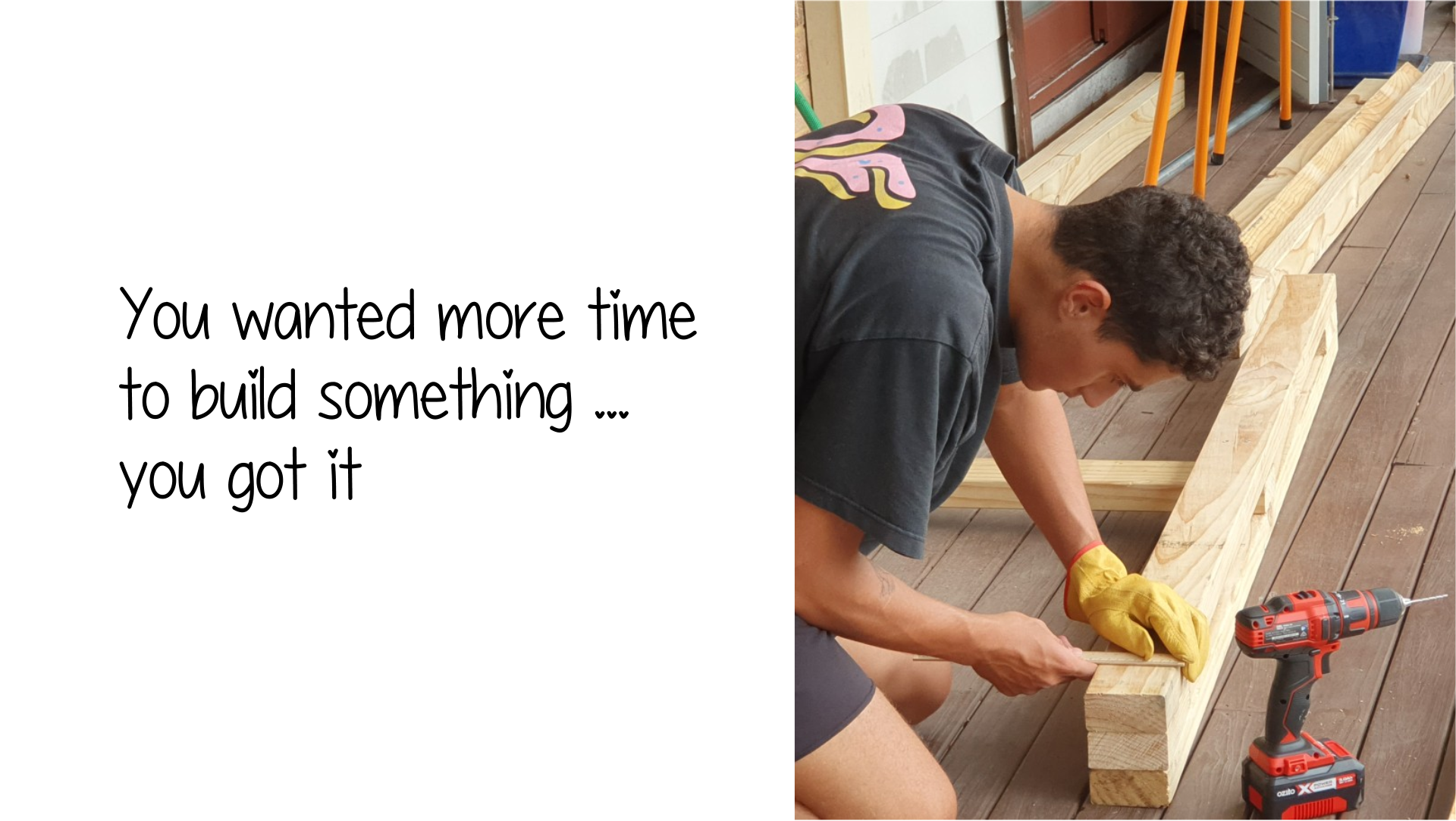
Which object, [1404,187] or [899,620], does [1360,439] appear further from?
[1404,187]

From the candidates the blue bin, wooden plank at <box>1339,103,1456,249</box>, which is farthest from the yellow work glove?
the blue bin

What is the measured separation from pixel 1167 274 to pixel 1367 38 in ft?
14.7

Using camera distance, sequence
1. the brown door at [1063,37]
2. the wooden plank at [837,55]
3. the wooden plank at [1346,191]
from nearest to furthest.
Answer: the wooden plank at [1346,191] < the wooden plank at [837,55] < the brown door at [1063,37]

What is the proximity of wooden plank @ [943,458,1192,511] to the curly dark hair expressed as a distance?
1078 millimetres

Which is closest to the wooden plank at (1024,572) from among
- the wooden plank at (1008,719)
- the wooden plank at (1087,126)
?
the wooden plank at (1008,719)

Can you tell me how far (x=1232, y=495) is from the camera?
2.22 m

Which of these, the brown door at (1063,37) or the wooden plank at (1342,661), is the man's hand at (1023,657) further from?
the brown door at (1063,37)

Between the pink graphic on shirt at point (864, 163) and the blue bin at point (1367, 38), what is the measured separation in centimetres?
424

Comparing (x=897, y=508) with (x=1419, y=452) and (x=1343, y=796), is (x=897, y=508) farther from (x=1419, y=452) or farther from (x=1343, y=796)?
(x=1419, y=452)

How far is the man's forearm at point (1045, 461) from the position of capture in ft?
6.61

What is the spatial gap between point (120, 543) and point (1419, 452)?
2495 millimetres

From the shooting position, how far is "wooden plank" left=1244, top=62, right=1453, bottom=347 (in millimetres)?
3145

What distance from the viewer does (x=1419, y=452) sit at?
2693mm

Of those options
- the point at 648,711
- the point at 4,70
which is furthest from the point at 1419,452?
the point at 4,70
